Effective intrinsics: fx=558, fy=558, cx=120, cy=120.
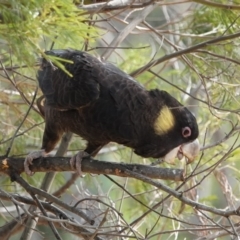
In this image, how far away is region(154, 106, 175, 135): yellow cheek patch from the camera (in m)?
2.52

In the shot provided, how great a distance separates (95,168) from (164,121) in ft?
1.39

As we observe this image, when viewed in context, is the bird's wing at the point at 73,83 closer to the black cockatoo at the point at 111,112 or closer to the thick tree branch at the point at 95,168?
the black cockatoo at the point at 111,112

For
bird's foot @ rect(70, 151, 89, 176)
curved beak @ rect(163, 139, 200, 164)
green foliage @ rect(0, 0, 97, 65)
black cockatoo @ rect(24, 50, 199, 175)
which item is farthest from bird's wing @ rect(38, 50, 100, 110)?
green foliage @ rect(0, 0, 97, 65)

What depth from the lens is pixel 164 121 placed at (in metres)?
2.54

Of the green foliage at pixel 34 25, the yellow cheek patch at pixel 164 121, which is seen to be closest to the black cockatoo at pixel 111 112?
the yellow cheek patch at pixel 164 121

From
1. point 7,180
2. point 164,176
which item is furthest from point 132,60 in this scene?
point 164,176

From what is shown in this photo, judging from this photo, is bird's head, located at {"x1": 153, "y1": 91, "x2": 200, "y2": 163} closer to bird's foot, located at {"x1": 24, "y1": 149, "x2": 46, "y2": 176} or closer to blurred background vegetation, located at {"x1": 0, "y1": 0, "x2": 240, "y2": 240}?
blurred background vegetation, located at {"x1": 0, "y1": 0, "x2": 240, "y2": 240}

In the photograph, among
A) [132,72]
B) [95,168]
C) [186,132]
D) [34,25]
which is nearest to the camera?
[34,25]

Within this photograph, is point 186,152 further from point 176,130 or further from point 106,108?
point 106,108

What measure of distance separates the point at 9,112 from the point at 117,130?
99 centimetres

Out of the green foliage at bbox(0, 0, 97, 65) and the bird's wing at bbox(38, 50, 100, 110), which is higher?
the bird's wing at bbox(38, 50, 100, 110)

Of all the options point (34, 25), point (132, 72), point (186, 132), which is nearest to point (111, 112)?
point (186, 132)

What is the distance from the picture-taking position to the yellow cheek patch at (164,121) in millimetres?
2523

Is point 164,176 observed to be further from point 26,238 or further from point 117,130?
point 26,238
